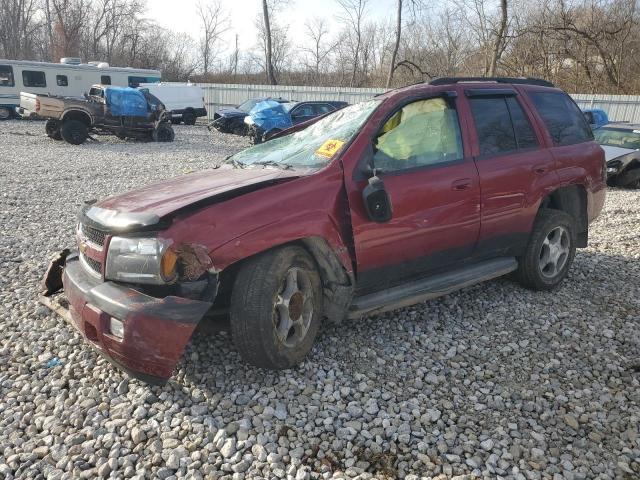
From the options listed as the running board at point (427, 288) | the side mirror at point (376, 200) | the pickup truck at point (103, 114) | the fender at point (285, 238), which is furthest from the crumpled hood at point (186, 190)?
the pickup truck at point (103, 114)

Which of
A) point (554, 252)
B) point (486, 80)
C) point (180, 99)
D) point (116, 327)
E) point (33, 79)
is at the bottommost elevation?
point (554, 252)

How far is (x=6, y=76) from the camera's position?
74.0 feet

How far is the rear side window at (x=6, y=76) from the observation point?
2242 cm

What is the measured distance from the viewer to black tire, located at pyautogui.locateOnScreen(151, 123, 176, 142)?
17.5 metres

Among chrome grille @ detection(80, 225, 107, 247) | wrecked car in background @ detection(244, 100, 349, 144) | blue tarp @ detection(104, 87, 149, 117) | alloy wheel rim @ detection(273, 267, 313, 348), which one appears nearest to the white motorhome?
blue tarp @ detection(104, 87, 149, 117)

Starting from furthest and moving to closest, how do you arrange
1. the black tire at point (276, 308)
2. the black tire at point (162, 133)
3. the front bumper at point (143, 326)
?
the black tire at point (162, 133)
the black tire at point (276, 308)
the front bumper at point (143, 326)

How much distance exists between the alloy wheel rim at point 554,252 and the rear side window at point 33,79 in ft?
83.0

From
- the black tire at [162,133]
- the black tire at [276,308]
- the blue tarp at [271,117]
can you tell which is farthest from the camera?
the black tire at [162,133]

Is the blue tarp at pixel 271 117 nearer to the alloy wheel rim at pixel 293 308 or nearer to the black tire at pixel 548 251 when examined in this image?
the black tire at pixel 548 251

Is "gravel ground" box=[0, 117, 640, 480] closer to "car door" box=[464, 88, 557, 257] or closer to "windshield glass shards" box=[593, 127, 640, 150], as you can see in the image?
"car door" box=[464, 88, 557, 257]

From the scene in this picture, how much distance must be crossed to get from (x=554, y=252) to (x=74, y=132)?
15344 mm

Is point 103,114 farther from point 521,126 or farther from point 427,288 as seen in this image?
point 427,288

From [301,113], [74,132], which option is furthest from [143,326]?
[301,113]

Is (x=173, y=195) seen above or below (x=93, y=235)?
above
